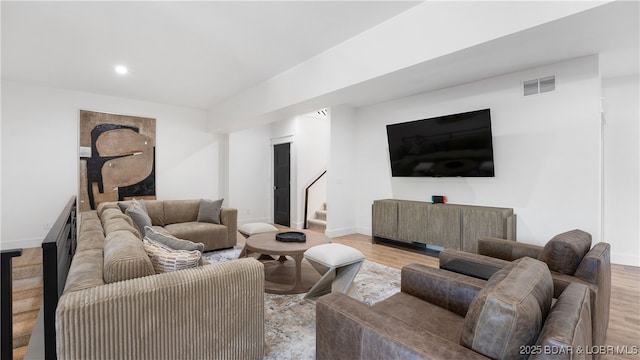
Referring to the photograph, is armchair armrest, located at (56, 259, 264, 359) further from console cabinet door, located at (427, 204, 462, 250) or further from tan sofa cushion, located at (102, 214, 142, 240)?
console cabinet door, located at (427, 204, 462, 250)

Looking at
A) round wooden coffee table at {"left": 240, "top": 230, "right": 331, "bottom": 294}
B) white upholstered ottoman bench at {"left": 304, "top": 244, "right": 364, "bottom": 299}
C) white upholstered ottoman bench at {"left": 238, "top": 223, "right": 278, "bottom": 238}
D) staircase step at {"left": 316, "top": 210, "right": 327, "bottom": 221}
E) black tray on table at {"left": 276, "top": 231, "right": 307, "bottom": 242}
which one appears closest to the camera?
white upholstered ottoman bench at {"left": 304, "top": 244, "right": 364, "bottom": 299}

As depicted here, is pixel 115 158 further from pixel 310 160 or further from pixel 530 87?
pixel 530 87

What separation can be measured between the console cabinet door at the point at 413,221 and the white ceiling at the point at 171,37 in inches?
107

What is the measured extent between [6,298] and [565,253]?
118 inches

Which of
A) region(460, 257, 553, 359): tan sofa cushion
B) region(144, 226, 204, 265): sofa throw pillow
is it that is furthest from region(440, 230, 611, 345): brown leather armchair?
region(144, 226, 204, 265): sofa throw pillow

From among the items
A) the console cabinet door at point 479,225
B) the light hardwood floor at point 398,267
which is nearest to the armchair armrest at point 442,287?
the light hardwood floor at point 398,267

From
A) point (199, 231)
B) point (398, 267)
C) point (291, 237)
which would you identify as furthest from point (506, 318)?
point (199, 231)

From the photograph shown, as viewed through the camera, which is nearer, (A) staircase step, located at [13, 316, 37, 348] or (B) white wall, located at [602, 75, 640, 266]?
(A) staircase step, located at [13, 316, 37, 348]

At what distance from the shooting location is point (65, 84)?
4602mm

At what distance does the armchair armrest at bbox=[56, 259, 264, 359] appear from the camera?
1220 millimetres

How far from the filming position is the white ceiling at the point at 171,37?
260 centimetres

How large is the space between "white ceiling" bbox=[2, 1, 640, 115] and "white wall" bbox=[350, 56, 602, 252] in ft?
0.92

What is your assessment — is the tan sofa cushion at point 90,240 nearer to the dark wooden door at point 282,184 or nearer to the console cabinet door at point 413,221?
the console cabinet door at point 413,221

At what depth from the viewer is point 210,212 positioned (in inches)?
183
